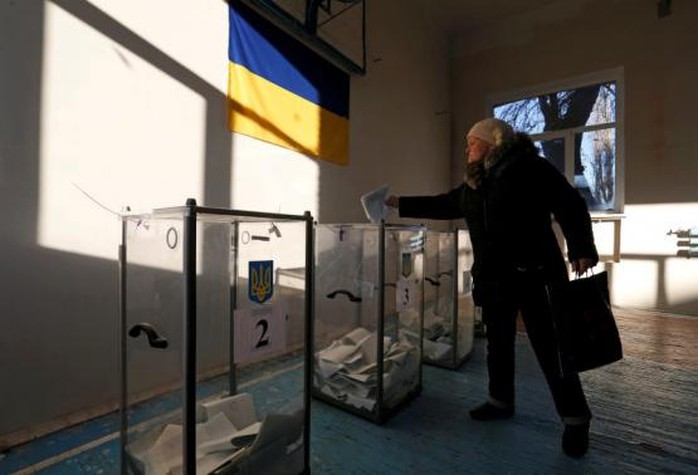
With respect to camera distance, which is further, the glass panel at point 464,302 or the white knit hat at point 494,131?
the glass panel at point 464,302

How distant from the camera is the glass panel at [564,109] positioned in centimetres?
425

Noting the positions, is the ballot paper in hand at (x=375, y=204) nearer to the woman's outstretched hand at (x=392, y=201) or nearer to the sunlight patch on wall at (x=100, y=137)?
the woman's outstretched hand at (x=392, y=201)

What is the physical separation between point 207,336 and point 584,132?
15.0 ft

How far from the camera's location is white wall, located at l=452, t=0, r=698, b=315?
380 centimetres

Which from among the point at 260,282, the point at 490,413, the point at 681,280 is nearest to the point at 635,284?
the point at 681,280

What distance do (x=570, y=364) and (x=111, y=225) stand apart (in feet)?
6.27

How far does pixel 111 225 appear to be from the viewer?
1.71m

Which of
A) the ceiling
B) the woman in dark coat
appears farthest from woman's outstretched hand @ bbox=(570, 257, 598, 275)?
the ceiling

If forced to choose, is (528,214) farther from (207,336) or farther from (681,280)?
(681,280)

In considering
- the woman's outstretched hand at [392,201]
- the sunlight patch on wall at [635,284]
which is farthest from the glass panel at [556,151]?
the woman's outstretched hand at [392,201]

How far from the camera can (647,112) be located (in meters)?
3.97

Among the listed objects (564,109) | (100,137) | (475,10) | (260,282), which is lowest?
(260,282)

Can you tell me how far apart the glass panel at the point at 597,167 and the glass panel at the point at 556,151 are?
0.48 feet

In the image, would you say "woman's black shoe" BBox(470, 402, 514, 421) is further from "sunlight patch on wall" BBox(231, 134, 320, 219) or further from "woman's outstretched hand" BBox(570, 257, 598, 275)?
"sunlight patch on wall" BBox(231, 134, 320, 219)
